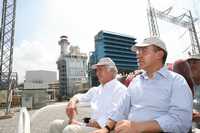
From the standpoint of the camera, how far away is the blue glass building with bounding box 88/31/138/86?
237 ft

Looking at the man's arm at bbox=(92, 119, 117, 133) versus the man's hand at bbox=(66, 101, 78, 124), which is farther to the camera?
the man's hand at bbox=(66, 101, 78, 124)

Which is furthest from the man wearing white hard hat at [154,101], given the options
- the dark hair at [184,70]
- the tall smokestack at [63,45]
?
the tall smokestack at [63,45]

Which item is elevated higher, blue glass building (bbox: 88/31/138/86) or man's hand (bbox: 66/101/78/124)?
blue glass building (bbox: 88/31/138/86)

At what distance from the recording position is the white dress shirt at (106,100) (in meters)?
2.16

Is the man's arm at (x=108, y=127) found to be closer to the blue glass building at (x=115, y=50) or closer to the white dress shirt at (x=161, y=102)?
the white dress shirt at (x=161, y=102)

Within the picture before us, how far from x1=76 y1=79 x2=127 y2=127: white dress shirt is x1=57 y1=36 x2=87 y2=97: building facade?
6856 cm

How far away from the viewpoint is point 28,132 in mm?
1562

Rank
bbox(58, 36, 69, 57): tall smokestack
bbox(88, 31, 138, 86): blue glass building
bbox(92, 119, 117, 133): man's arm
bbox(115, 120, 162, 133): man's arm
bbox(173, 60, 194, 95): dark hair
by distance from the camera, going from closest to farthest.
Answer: bbox(115, 120, 162, 133): man's arm
bbox(92, 119, 117, 133): man's arm
bbox(173, 60, 194, 95): dark hair
bbox(88, 31, 138, 86): blue glass building
bbox(58, 36, 69, 57): tall smokestack

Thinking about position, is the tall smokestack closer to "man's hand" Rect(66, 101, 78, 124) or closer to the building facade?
the building facade

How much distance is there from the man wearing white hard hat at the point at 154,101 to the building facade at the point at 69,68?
69.3m

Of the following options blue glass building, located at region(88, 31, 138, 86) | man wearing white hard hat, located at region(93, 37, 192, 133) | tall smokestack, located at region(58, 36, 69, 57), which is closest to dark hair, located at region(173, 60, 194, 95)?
man wearing white hard hat, located at region(93, 37, 192, 133)

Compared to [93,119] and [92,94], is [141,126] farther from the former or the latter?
[92,94]

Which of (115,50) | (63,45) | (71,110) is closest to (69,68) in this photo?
(63,45)

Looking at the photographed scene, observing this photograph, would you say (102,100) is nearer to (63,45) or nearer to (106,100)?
(106,100)
